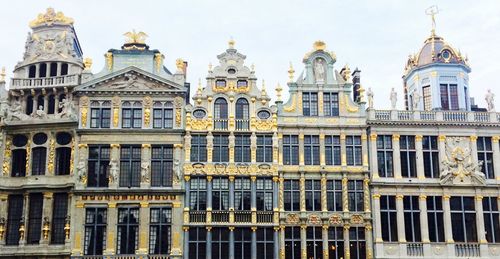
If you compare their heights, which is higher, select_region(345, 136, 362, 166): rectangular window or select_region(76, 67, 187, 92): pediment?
select_region(76, 67, 187, 92): pediment

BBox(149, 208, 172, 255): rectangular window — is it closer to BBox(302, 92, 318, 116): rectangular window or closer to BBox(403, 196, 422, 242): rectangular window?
BBox(302, 92, 318, 116): rectangular window

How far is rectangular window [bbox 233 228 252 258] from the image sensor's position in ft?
131

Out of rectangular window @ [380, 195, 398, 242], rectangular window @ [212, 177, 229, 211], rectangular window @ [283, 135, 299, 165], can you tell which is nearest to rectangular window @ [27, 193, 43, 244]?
rectangular window @ [212, 177, 229, 211]

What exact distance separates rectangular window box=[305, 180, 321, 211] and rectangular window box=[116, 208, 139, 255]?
10739 millimetres

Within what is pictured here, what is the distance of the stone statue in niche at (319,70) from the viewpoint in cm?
4312

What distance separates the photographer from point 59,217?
132ft

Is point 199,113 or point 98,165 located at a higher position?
point 199,113

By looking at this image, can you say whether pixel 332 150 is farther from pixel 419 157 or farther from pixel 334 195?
pixel 419 157

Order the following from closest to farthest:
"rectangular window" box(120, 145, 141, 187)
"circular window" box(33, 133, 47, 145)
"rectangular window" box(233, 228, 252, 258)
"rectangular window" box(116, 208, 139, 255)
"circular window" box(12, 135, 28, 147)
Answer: "rectangular window" box(116, 208, 139, 255) → "rectangular window" box(233, 228, 252, 258) → "rectangular window" box(120, 145, 141, 187) → "circular window" box(33, 133, 47, 145) → "circular window" box(12, 135, 28, 147)

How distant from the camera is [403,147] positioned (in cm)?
4222

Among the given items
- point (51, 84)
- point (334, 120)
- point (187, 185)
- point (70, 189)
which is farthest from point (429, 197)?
point (51, 84)

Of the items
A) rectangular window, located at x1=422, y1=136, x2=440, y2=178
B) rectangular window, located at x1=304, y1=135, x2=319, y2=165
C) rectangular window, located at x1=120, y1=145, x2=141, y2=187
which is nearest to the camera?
rectangular window, located at x1=120, y1=145, x2=141, y2=187

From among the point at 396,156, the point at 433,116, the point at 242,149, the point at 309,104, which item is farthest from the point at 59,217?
the point at 433,116

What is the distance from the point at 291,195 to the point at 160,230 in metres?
8.46
